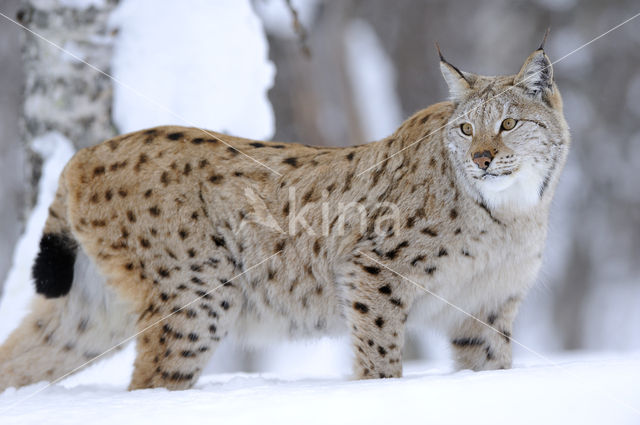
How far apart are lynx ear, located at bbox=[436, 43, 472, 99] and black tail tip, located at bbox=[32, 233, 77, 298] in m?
2.21

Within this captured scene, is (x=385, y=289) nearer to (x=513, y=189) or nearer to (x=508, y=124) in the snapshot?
(x=513, y=189)

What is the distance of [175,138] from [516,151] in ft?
6.07

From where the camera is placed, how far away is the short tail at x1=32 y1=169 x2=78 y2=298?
414cm

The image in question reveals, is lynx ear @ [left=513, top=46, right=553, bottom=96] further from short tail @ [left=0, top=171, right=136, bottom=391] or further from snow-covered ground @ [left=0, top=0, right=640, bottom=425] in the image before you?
short tail @ [left=0, top=171, right=136, bottom=391]

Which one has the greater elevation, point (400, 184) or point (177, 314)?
point (400, 184)

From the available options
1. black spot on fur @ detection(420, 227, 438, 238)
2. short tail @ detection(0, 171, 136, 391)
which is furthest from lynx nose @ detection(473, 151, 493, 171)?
short tail @ detection(0, 171, 136, 391)

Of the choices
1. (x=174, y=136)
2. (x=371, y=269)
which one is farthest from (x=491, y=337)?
(x=174, y=136)

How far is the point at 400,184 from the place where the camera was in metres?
4.04

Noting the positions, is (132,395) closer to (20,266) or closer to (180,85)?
(20,266)

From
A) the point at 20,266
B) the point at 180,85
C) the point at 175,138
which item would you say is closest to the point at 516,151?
the point at 175,138

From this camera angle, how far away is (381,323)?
3861 mm

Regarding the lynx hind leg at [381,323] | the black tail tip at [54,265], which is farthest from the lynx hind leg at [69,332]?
the lynx hind leg at [381,323]

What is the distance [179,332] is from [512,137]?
6.30 feet

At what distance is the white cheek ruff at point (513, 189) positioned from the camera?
377 cm
